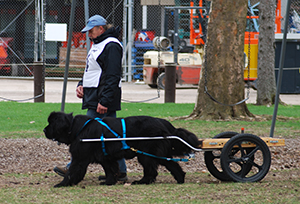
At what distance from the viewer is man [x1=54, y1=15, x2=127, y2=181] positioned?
5457mm

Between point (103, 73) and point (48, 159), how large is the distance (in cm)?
200

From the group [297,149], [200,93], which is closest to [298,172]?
[297,149]

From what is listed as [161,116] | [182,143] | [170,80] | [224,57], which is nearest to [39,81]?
[170,80]

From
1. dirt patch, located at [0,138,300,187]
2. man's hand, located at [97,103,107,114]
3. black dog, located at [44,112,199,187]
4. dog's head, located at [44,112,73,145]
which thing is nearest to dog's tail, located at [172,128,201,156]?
black dog, located at [44,112,199,187]

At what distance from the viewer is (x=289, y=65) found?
18016mm

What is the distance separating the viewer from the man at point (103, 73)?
5.46m

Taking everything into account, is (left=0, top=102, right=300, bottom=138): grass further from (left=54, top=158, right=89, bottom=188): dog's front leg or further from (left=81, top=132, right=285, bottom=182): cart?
(left=54, top=158, right=89, bottom=188): dog's front leg

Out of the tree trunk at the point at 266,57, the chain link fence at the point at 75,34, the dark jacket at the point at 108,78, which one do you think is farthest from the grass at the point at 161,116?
the chain link fence at the point at 75,34

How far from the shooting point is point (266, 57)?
1382cm

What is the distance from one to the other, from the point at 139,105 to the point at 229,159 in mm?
8596

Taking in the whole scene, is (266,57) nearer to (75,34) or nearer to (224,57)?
(224,57)

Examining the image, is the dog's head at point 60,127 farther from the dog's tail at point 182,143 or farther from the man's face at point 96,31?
the dog's tail at point 182,143

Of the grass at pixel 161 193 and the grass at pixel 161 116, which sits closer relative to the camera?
the grass at pixel 161 193

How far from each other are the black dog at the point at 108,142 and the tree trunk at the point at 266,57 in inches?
347
